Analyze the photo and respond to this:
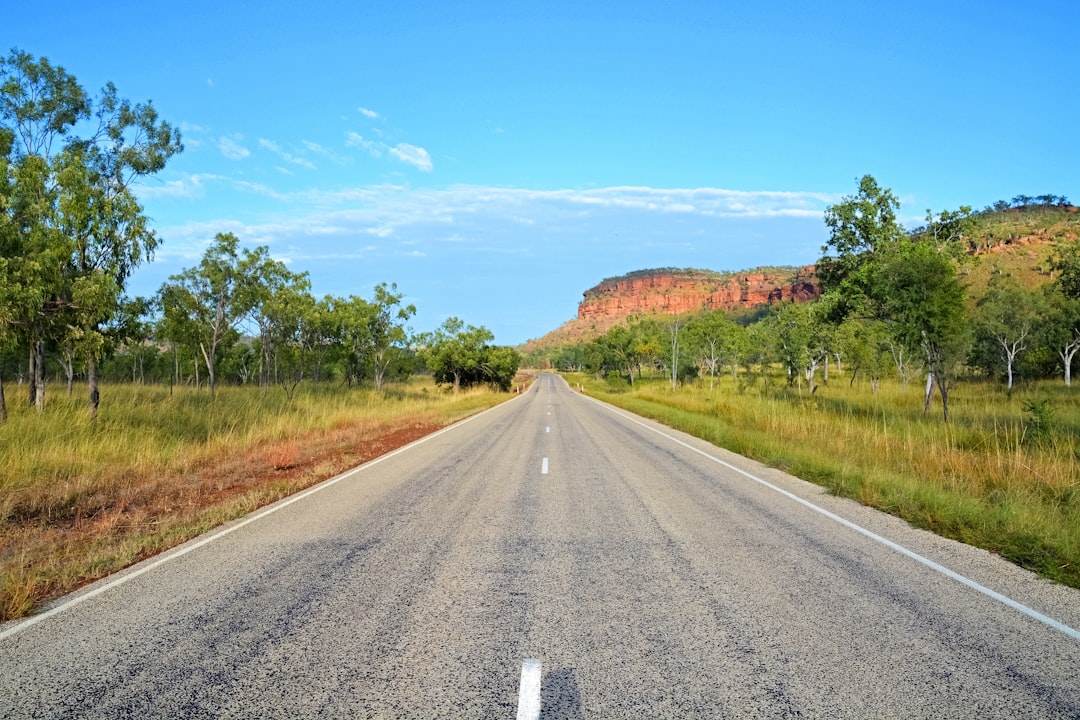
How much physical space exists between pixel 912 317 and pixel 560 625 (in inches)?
734

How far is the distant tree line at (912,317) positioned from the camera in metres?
18.1

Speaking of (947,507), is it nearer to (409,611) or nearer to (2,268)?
(409,611)

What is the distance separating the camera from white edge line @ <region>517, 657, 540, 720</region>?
280cm

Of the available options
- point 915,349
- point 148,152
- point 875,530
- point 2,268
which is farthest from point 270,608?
point 915,349

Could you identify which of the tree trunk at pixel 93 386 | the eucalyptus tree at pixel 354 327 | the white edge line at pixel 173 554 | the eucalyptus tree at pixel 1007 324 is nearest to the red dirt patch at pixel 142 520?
the white edge line at pixel 173 554

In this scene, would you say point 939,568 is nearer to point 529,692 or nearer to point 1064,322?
point 529,692

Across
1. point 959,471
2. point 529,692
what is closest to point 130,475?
point 529,692

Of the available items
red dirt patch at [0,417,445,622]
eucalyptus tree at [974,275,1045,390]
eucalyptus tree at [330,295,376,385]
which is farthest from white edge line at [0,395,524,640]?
eucalyptus tree at [974,275,1045,390]

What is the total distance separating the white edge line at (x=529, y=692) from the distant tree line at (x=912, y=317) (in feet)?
59.5

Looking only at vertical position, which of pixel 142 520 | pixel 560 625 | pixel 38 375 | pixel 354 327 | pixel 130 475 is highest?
pixel 354 327

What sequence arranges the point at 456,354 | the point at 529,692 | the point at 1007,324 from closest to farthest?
the point at 529,692 → the point at 1007,324 → the point at 456,354

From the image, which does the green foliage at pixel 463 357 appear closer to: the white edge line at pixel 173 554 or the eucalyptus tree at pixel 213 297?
the eucalyptus tree at pixel 213 297

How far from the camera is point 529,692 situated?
9.82 ft

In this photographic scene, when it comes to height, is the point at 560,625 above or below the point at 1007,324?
below
